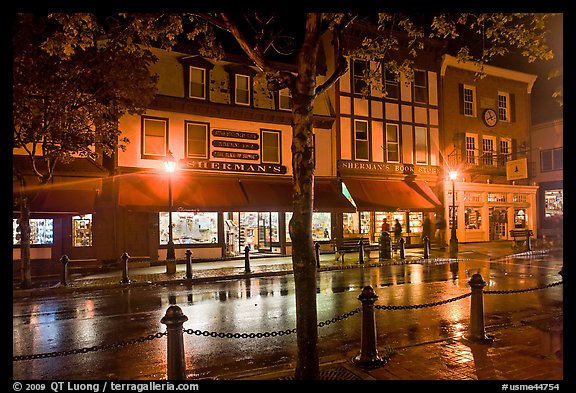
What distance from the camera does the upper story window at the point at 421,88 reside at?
2806cm

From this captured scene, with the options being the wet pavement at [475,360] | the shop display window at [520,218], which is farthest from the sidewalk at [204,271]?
the wet pavement at [475,360]

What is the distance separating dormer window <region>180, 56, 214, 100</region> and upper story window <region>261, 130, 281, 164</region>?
150 inches

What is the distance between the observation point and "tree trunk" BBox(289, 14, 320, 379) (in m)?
5.42

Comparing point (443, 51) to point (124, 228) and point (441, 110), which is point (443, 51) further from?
point (124, 228)

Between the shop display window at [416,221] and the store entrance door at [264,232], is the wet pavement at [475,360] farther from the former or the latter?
the shop display window at [416,221]

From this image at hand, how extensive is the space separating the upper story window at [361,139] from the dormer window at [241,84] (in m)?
6.98

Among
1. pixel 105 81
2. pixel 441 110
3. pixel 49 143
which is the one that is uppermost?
pixel 441 110

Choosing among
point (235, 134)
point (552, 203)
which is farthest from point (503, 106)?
point (235, 134)

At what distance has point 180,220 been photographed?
21.4 m

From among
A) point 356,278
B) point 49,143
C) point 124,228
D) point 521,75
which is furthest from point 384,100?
point 49,143

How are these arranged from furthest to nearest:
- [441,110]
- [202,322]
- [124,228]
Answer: [441,110]
[124,228]
[202,322]

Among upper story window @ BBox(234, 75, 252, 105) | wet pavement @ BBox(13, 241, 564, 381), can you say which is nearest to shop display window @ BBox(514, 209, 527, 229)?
upper story window @ BBox(234, 75, 252, 105)

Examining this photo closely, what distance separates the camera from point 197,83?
21.6 metres

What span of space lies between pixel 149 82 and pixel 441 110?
20186 millimetres
